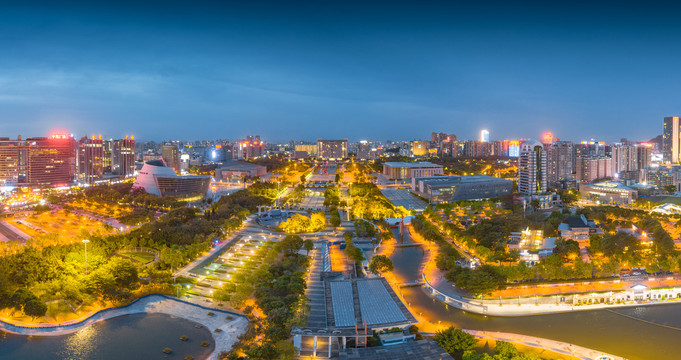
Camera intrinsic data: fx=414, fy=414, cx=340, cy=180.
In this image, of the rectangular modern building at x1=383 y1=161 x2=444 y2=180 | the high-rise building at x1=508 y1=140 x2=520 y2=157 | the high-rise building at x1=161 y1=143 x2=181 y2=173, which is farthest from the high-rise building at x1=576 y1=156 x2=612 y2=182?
the high-rise building at x1=161 y1=143 x2=181 y2=173

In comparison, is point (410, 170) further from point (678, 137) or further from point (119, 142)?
point (678, 137)

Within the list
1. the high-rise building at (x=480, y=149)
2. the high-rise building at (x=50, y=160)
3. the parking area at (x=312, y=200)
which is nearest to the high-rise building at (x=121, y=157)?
the high-rise building at (x=50, y=160)

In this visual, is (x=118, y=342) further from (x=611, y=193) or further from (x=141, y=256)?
(x=611, y=193)

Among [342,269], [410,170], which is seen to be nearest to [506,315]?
[342,269]

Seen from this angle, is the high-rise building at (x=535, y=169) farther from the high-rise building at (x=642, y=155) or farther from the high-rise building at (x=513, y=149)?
the high-rise building at (x=513, y=149)

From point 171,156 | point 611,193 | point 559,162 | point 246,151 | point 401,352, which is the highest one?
point 246,151

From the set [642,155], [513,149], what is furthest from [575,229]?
[513,149]
